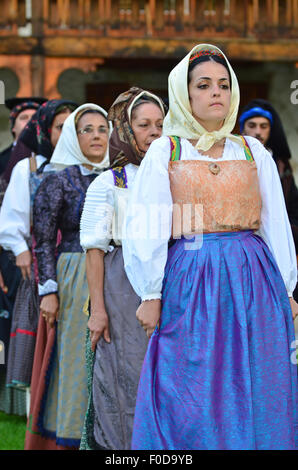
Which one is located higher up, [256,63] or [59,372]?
[256,63]

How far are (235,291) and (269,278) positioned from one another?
0.16 metres

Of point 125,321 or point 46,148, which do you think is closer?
point 125,321

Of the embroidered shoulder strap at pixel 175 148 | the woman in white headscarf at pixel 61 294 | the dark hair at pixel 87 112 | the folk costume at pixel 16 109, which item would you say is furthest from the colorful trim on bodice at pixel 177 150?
the folk costume at pixel 16 109

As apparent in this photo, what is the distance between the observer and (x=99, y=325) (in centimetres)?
327

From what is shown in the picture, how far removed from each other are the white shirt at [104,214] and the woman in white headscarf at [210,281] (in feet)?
1.30

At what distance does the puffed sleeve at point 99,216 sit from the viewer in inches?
131

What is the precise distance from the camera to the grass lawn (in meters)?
4.46

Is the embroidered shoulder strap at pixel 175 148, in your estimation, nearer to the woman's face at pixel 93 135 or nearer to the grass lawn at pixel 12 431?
the woman's face at pixel 93 135

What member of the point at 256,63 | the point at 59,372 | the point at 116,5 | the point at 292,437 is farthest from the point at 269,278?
the point at 256,63

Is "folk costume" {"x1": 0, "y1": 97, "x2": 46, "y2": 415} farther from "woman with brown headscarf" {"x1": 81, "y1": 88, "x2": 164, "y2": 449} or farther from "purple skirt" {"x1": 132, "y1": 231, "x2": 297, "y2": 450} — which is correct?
"purple skirt" {"x1": 132, "y1": 231, "x2": 297, "y2": 450}

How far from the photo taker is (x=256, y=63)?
33.7 feet

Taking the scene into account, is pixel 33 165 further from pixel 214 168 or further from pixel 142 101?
pixel 214 168

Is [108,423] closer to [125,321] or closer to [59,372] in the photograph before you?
[125,321]
